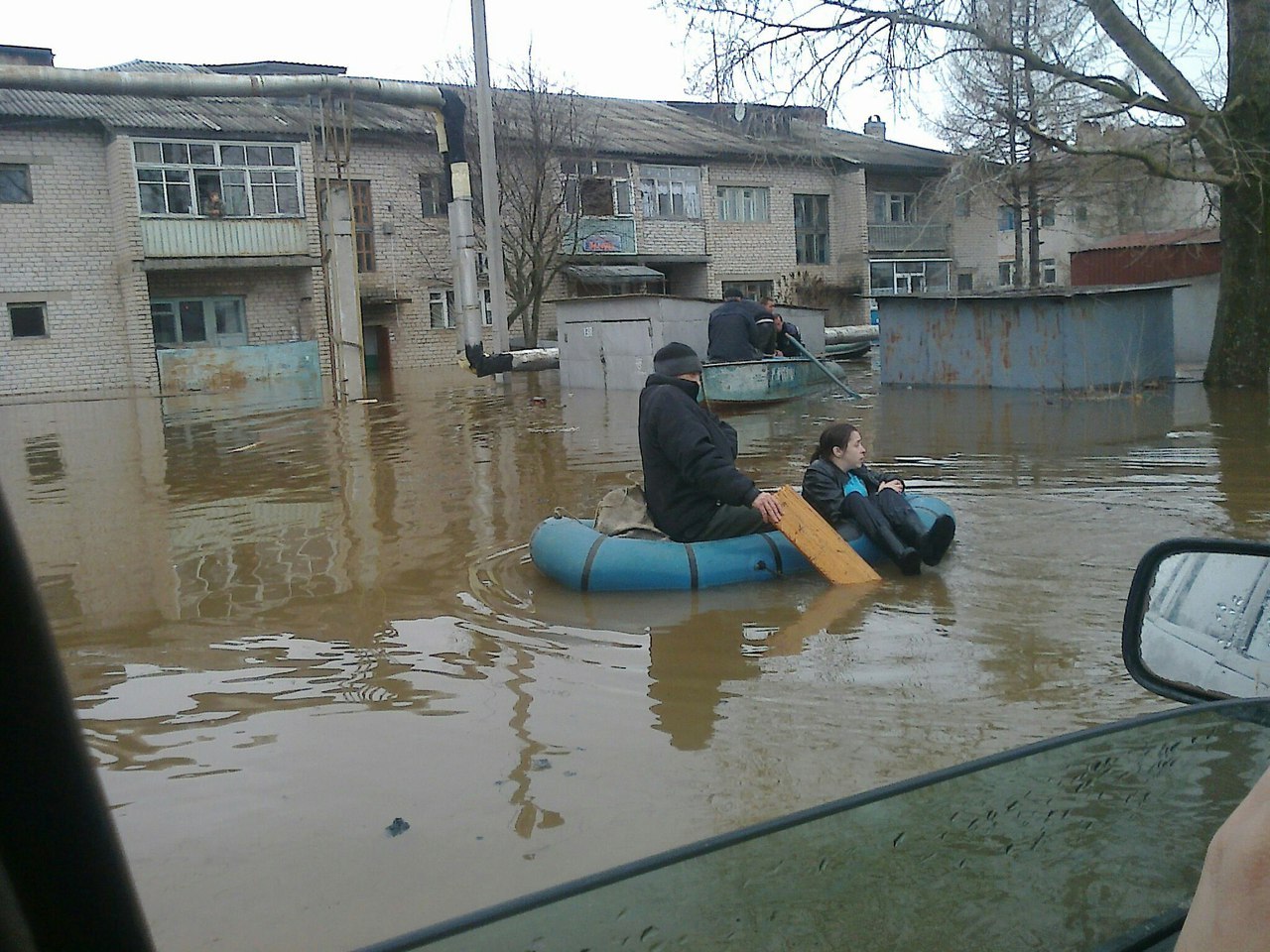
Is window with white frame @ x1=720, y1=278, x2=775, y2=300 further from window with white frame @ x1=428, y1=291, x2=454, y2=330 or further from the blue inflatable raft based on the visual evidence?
the blue inflatable raft

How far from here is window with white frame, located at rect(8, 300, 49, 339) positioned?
28531mm

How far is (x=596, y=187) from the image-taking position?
35750mm

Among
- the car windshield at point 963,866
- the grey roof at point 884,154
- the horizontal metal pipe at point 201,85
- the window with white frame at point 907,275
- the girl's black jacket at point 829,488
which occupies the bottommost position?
the girl's black jacket at point 829,488

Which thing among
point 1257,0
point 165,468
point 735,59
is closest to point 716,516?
point 165,468

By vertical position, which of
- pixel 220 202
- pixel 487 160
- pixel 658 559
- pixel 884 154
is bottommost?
pixel 658 559

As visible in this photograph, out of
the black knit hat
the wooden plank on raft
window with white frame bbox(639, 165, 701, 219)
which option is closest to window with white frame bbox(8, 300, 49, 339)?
window with white frame bbox(639, 165, 701, 219)

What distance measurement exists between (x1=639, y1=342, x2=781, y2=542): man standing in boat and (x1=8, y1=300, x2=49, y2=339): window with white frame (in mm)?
26274

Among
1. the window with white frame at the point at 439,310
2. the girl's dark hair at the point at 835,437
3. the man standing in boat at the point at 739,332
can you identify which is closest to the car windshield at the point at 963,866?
the girl's dark hair at the point at 835,437

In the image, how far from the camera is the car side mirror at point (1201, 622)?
2170mm

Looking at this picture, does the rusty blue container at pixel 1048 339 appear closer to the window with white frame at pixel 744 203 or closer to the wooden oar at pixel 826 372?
the wooden oar at pixel 826 372

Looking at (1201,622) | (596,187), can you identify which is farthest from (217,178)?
(1201,622)

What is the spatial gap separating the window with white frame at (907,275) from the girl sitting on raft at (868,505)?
35477 mm

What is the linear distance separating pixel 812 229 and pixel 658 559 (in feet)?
122

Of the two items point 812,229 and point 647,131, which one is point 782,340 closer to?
point 647,131
